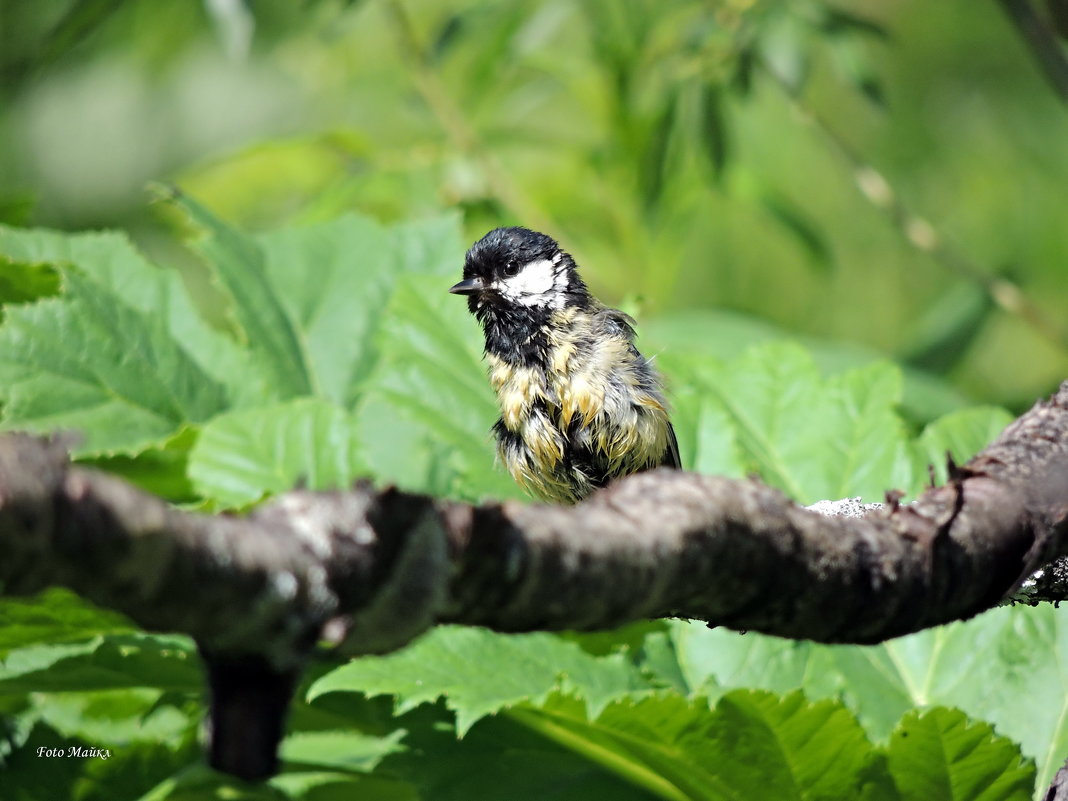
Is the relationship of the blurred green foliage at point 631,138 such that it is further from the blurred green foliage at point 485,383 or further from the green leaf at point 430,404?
the green leaf at point 430,404

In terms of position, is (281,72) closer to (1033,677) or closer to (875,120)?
(875,120)

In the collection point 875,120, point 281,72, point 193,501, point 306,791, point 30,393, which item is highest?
point 281,72

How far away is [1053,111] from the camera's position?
6.36 meters

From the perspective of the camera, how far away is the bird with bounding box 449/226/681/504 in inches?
113

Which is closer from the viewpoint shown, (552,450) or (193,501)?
(193,501)

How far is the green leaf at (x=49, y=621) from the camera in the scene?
197 centimetres

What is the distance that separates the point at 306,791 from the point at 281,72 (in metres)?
5.63

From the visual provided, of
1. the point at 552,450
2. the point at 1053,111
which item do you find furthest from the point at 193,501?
the point at 1053,111

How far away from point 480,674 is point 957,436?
1.32 meters

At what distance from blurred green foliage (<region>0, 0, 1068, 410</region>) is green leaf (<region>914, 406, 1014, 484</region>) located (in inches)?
37.1

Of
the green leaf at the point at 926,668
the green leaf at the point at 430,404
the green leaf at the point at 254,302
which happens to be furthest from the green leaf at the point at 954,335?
the green leaf at the point at 254,302

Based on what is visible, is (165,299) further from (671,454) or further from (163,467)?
(671,454)

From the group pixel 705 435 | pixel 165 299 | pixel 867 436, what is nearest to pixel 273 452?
pixel 165 299

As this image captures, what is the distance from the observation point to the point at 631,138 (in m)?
4.10
